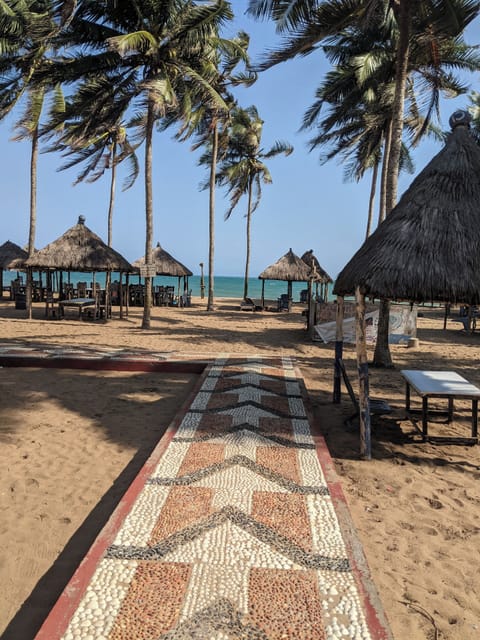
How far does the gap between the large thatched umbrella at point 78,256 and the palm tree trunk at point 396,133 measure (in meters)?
10.2

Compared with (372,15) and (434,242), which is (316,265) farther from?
(434,242)

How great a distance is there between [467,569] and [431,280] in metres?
2.40

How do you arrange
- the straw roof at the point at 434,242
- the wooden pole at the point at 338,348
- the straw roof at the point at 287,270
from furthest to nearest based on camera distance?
the straw roof at the point at 287,270, the wooden pole at the point at 338,348, the straw roof at the point at 434,242

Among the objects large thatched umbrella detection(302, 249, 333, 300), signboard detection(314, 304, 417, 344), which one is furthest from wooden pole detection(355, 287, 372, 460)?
large thatched umbrella detection(302, 249, 333, 300)

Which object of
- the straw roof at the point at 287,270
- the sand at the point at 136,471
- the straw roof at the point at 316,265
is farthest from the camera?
the straw roof at the point at 287,270

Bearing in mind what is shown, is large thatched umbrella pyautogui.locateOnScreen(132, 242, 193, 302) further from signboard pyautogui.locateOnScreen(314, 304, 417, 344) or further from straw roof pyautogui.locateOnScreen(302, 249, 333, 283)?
signboard pyautogui.locateOnScreen(314, 304, 417, 344)

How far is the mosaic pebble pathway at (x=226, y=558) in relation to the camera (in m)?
2.02

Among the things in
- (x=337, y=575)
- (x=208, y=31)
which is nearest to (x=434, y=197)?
(x=337, y=575)

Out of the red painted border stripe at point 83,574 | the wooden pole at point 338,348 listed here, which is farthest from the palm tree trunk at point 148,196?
the red painted border stripe at point 83,574

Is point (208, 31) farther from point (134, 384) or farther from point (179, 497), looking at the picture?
point (179, 497)

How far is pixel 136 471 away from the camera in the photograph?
13.1 feet

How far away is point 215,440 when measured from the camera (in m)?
4.45

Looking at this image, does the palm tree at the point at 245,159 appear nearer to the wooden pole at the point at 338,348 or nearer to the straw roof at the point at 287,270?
the straw roof at the point at 287,270

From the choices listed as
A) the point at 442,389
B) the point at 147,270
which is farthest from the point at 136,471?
the point at 147,270
